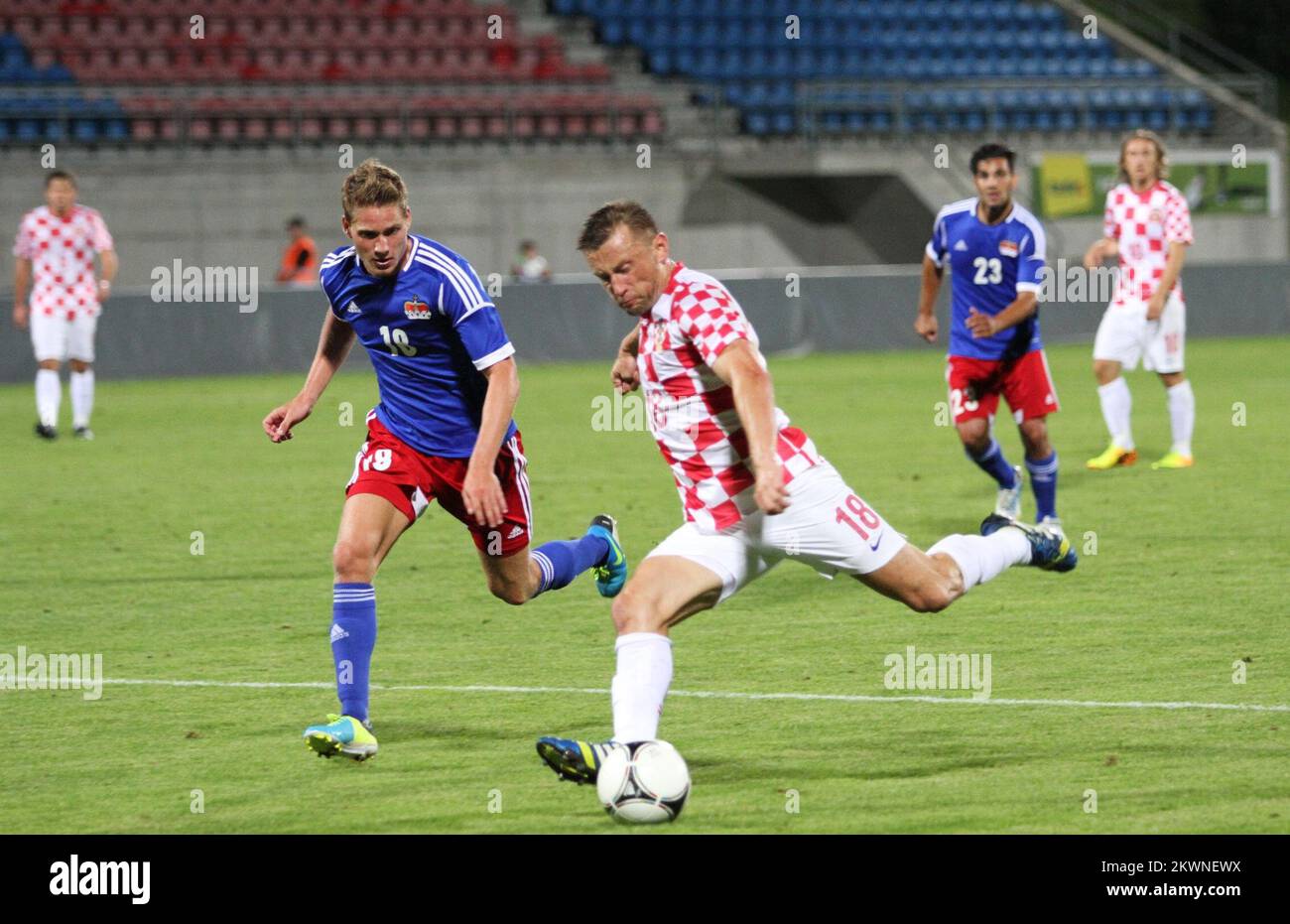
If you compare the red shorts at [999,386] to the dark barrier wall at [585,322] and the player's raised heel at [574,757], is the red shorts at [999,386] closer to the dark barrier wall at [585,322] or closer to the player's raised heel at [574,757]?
the player's raised heel at [574,757]

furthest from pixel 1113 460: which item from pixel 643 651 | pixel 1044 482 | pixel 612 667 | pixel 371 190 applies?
pixel 643 651

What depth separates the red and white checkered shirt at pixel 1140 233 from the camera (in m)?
13.4

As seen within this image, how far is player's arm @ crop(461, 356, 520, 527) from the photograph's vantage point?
5.91m

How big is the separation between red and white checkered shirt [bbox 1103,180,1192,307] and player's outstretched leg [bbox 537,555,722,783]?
866 centimetres

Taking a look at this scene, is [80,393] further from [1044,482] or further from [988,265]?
[1044,482]

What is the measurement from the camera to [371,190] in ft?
19.7

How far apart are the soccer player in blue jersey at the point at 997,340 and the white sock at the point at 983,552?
3.51 meters

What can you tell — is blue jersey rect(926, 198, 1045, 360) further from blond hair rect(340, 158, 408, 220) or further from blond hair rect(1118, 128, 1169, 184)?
blond hair rect(340, 158, 408, 220)

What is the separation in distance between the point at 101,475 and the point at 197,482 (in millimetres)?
967

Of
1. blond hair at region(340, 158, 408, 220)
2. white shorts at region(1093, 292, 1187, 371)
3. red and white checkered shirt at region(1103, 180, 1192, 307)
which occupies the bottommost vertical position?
blond hair at region(340, 158, 408, 220)

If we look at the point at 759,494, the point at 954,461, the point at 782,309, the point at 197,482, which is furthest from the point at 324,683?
the point at 782,309

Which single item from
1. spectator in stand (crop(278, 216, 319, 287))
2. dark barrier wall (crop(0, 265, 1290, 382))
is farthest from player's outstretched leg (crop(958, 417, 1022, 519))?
spectator in stand (crop(278, 216, 319, 287))

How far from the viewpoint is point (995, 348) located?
411 inches

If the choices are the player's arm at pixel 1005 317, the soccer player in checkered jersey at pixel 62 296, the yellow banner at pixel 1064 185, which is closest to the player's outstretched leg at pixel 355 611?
the player's arm at pixel 1005 317
